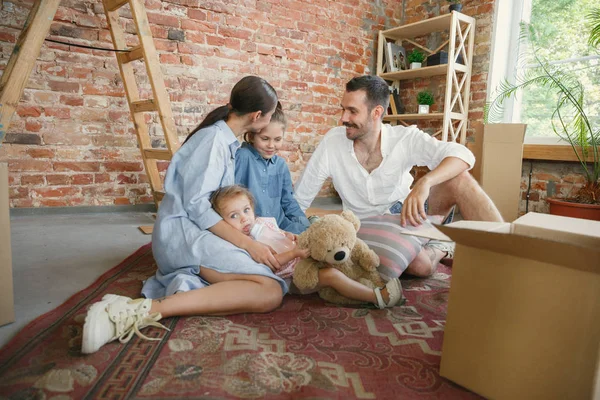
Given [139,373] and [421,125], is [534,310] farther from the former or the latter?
[421,125]

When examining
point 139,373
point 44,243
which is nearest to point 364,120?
point 139,373

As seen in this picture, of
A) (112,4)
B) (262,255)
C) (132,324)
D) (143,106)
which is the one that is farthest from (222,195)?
(112,4)

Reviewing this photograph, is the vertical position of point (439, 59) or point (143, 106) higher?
point (439, 59)

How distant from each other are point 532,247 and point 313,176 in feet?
4.29

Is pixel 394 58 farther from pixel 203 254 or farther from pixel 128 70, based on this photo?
pixel 203 254

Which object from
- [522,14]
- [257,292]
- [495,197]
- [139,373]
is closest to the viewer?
[139,373]

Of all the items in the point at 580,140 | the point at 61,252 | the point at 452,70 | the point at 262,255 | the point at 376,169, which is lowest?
the point at 61,252

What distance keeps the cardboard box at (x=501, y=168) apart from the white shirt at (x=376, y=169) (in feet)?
3.82

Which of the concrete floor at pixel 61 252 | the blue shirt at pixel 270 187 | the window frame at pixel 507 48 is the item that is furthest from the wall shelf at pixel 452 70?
the concrete floor at pixel 61 252

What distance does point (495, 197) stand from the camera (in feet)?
8.98

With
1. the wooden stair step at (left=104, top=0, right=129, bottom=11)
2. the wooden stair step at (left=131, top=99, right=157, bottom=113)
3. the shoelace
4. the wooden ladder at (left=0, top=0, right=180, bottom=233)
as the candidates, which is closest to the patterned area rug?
the shoelace

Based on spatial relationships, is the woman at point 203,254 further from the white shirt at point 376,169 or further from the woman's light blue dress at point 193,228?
the white shirt at point 376,169

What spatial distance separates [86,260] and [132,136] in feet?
4.63

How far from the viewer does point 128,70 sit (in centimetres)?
265
